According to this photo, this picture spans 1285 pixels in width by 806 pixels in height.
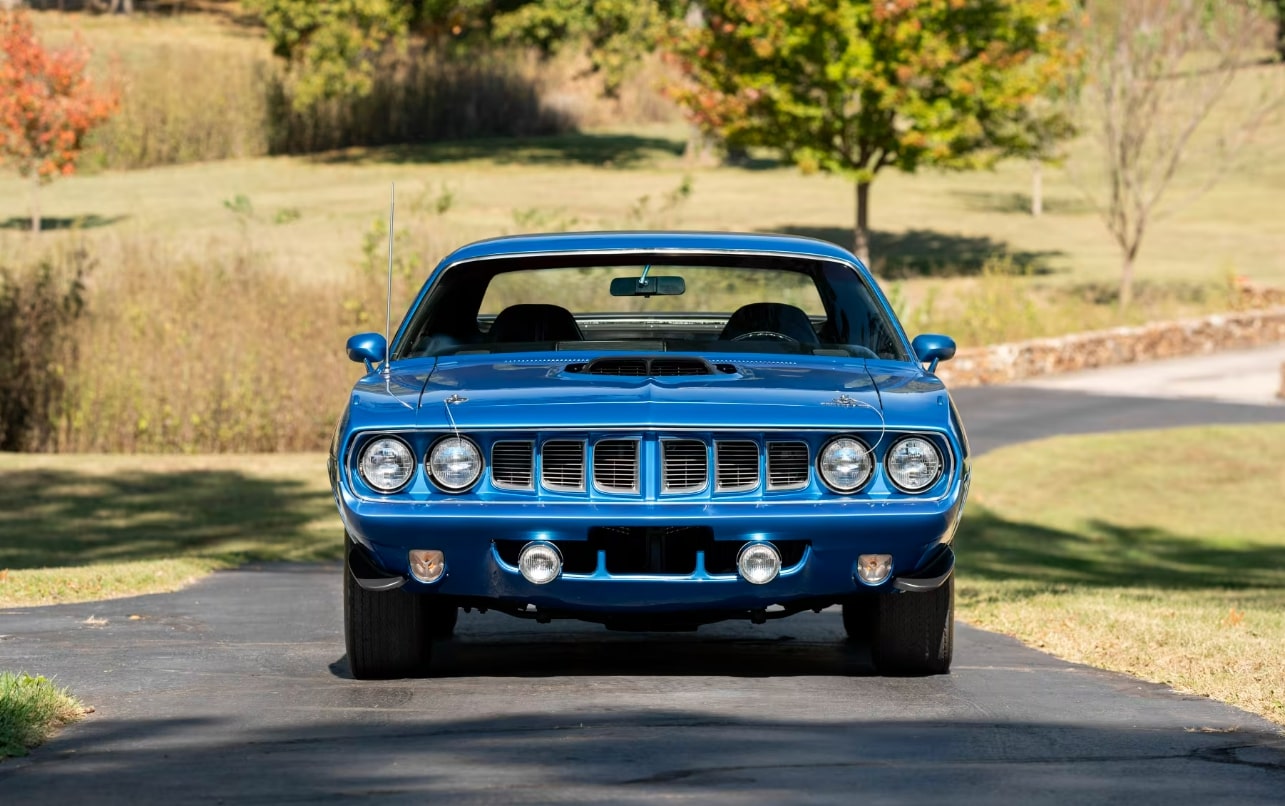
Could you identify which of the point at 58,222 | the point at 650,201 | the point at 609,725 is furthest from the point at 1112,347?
the point at 609,725

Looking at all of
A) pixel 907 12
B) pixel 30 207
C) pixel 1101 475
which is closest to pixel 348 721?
pixel 1101 475

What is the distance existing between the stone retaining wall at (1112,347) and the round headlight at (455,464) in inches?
743

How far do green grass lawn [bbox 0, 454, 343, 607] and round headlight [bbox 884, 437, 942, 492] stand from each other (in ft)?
18.6

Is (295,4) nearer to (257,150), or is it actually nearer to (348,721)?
(257,150)

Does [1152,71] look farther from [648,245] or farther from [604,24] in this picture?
[648,245]

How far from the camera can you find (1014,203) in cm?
5600

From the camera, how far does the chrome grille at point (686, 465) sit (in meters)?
6.50

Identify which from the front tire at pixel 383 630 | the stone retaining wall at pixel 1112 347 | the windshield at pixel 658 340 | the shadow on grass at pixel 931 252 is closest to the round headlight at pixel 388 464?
the front tire at pixel 383 630

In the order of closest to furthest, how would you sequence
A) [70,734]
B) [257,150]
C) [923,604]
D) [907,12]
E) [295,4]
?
1. [70,734]
2. [923,604]
3. [907,12]
4. [295,4]
5. [257,150]

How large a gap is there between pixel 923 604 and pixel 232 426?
14.1m

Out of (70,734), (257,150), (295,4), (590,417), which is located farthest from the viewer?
(257,150)

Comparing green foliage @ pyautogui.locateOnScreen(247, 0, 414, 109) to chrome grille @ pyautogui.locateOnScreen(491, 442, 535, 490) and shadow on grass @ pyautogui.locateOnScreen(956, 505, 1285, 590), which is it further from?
chrome grille @ pyautogui.locateOnScreen(491, 442, 535, 490)

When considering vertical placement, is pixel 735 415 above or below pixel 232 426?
above

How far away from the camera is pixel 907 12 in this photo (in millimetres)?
33969
